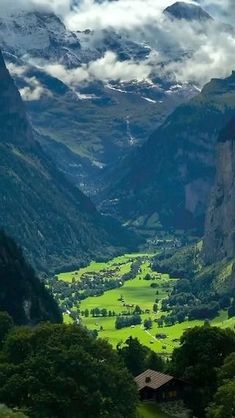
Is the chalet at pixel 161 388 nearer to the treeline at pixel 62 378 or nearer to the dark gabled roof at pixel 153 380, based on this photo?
the dark gabled roof at pixel 153 380

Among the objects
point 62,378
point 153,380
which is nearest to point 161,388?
point 153,380

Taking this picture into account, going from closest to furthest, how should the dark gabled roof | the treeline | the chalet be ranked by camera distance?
the treeline
the chalet
the dark gabled roof

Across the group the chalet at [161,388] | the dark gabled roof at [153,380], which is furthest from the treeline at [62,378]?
the chalet at [161,388]

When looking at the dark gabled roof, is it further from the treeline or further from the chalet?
the treeline

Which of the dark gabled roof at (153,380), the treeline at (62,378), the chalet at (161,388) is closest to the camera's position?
the treeline at (62,378)

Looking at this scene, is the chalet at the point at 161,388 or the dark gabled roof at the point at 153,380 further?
the dark gabled roof at the point at 153,380

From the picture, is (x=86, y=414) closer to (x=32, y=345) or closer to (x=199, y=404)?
(x=32, y=345)

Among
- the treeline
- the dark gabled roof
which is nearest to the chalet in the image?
the dark gabled roof

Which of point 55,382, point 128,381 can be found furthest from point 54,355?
point 128,381

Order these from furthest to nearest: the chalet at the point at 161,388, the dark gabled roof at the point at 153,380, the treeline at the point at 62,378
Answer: the dark gabled roof at the point at 153,380 < the chalet at the point at 161,388 < the treeline at the point at 62,378
